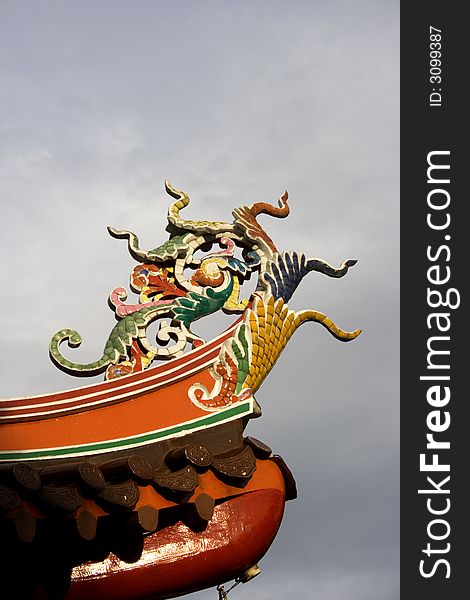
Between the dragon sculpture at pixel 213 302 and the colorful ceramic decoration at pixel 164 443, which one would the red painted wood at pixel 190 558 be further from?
the dragon sculpture at pixel 213 302

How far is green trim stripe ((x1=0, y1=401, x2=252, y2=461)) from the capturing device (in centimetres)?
745

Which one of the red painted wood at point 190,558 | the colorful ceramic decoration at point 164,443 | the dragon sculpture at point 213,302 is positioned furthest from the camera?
the dragon sculpture at point 213,302

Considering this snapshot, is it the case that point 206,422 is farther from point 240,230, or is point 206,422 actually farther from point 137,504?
point 240,230

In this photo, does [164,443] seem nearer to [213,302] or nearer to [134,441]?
[134,441]

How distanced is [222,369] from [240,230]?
1.27 m

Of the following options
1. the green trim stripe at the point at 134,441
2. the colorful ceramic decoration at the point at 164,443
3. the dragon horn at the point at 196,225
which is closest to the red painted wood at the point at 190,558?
the colorful ceramic decoration at the point at 164,443

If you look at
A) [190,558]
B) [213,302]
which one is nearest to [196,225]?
[213,302]

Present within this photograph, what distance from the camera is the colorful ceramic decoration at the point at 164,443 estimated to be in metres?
6.83

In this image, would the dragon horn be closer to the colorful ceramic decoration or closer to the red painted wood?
the colorful ceramic decoration

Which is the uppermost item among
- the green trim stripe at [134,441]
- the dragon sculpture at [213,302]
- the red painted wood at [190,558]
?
the dragon sculpture at [213,302]

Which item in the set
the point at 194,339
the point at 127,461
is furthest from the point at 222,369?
the point at 127,461

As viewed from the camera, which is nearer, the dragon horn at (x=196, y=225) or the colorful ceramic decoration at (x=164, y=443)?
the colorful ceramic decoration at (x=164, y=443)

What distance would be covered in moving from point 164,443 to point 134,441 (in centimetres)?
19

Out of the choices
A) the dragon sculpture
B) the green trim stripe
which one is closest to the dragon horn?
the dragon sculpture
